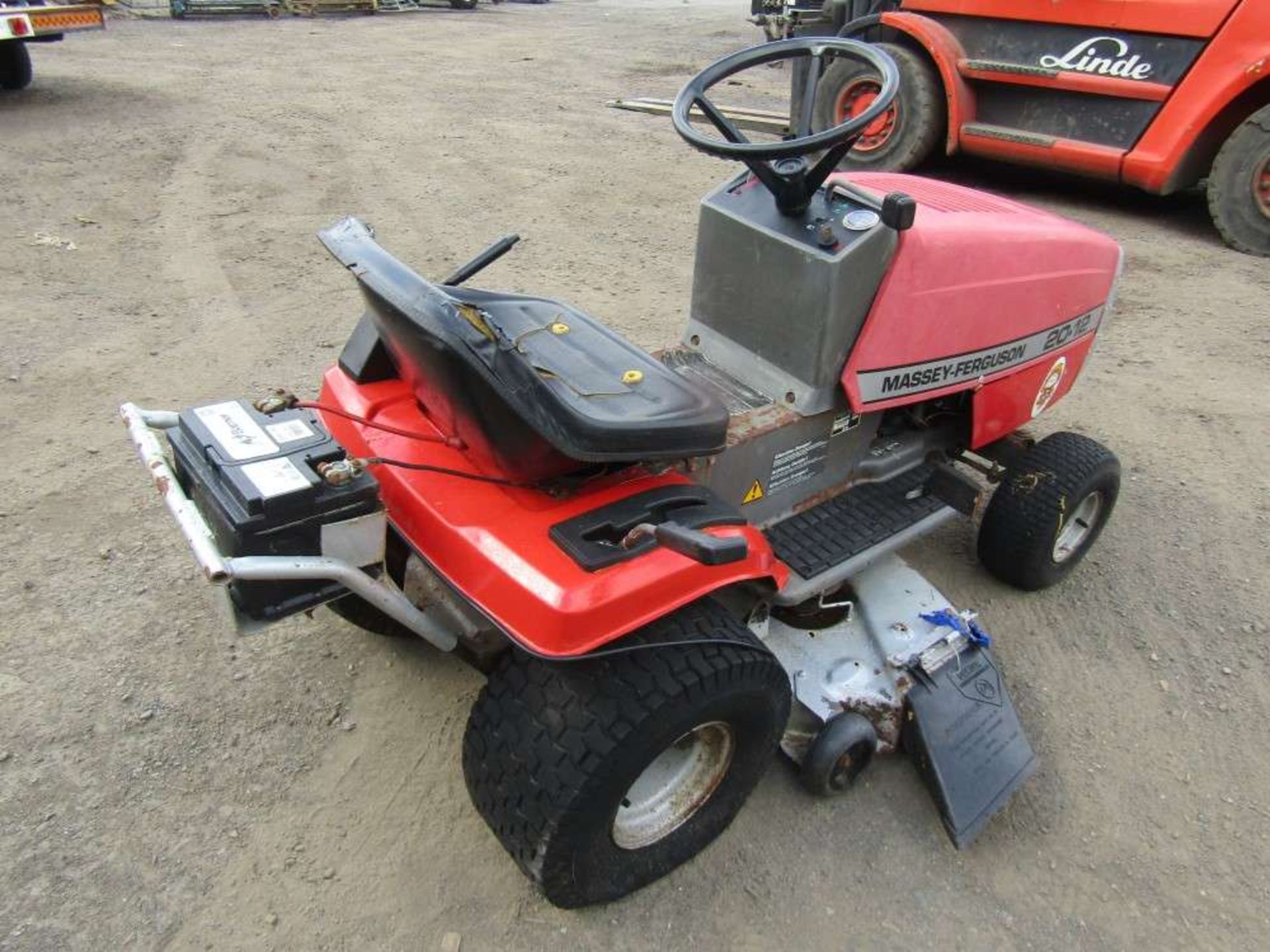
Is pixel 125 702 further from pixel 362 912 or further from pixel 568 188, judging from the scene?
pixel 568 188

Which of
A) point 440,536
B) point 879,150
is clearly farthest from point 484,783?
point 879,150

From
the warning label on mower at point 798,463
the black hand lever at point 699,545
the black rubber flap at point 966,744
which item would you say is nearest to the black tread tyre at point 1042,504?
the black rubber flap at point 966,744

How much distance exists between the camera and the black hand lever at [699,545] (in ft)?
4.69

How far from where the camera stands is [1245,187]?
17.2 ft

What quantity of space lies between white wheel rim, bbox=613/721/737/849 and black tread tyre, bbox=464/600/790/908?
0.27 feet

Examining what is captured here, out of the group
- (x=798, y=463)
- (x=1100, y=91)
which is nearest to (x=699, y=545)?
(x=798, y=463)

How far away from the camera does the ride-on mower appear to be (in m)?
1.56

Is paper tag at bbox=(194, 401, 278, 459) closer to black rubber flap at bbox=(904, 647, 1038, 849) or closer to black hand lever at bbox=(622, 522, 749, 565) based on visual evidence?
black hand lever at bbox=(622, 522, 749, 565)

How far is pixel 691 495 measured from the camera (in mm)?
1805

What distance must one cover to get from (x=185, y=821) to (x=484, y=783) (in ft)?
2.72

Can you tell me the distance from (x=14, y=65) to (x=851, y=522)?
8573 millimetres

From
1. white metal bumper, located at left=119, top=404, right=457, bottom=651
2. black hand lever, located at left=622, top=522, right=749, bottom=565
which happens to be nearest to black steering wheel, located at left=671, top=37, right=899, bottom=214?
black hand lever, located at left=622, top=522, right=749, bottom=565

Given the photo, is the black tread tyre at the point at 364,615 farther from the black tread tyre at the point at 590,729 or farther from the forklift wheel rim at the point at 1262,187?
the forklift wheel rim at the point at 1262,187

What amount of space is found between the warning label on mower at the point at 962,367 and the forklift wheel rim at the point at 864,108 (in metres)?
4.06
